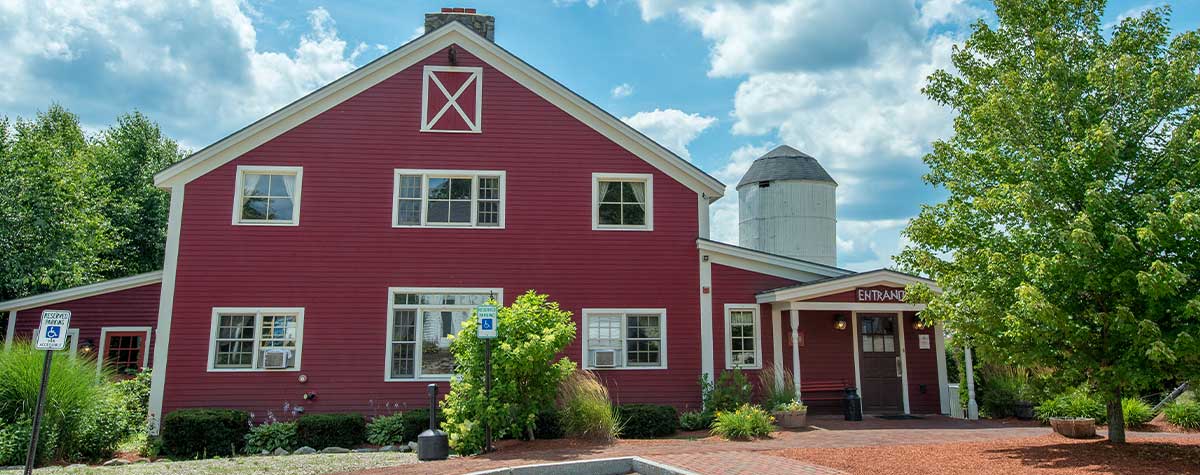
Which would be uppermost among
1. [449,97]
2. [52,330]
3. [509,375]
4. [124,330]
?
[449,97]

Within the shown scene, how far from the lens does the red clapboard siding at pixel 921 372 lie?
15641 millimetres

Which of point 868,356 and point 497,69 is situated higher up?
point 497,69

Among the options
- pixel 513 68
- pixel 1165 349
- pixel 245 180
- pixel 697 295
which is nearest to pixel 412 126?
pixel 513 68

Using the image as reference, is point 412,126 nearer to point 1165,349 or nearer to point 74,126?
point 1165,349

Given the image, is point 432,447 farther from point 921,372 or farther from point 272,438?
point 921,372

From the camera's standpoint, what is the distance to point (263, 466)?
10.2m

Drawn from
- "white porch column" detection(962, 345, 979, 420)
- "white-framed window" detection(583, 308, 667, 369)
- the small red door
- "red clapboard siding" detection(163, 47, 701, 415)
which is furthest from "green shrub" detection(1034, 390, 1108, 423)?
the small red door

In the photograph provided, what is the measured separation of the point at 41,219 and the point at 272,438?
10.0 meters

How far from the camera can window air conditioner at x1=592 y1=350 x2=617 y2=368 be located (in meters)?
14.5

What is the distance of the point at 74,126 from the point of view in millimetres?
29875

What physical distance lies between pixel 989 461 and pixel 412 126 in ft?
36.5

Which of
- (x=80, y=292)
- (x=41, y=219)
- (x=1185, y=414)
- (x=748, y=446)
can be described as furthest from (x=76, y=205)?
(x=1185, y=414)

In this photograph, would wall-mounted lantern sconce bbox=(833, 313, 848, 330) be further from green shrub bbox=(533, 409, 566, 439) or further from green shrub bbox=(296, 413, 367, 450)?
green shrub bbox=(296, 413, 367, 450)

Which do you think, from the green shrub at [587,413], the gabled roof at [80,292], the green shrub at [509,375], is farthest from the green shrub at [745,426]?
the gabled roof at [80,292]
